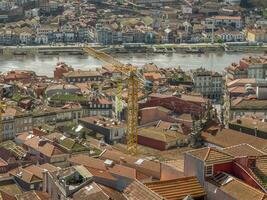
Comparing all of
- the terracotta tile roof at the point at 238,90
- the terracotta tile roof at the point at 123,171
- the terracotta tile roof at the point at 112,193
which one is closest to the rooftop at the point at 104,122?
the terracotta tile roof at the point at 238,90

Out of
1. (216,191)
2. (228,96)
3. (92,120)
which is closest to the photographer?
(216,191)

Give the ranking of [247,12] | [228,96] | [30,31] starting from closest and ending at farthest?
[228,96]
[30,31]
[247,12]

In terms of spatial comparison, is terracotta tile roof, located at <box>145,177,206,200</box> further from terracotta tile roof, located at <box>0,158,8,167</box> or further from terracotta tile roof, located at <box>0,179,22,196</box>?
terracotta tile roof, located at <box>0,158,8,167</box>

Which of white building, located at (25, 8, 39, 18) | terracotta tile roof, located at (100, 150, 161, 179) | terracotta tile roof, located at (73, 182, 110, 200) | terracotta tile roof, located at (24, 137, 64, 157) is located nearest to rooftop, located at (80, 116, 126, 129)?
terracotta tile roof, located at (24, 137, 64, 157)

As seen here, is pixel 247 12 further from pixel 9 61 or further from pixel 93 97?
pixel 93 97

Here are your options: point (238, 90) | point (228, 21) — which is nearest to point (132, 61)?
point (238, 90)

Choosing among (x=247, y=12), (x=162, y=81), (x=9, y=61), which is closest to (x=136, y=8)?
(x=247, y=12)

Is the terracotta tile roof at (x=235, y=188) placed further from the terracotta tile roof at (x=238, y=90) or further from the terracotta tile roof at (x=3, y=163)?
the terracotta tile roof at (x=238, y=90)

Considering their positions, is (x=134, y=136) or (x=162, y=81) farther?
(x=162, y=81)
